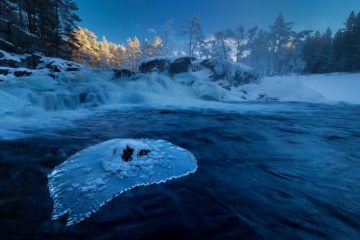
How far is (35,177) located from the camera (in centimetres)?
282

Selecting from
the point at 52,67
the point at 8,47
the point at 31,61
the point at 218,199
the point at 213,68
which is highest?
the point at 8,47

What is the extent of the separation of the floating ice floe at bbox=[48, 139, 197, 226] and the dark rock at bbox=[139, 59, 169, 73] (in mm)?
22429

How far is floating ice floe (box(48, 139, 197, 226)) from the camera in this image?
2242 millimetres

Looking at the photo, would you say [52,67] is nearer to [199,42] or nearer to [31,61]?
[31,61]

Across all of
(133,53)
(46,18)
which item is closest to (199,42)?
(133,53)

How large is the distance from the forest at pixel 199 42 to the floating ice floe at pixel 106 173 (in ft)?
88.0

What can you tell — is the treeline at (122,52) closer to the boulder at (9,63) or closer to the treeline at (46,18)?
the treeline at (46,18)

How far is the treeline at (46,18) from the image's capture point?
23578mm

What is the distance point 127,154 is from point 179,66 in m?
22.6

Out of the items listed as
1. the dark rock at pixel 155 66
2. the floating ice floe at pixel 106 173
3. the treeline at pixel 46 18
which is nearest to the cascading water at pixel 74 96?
the floating ice floe at pixel 106 173

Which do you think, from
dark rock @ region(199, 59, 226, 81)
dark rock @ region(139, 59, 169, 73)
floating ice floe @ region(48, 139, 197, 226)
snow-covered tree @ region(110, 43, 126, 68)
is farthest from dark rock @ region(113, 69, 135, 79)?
snow-covered tree @ region(110, 43, 126, 68)

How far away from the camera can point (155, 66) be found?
25969 millimetres

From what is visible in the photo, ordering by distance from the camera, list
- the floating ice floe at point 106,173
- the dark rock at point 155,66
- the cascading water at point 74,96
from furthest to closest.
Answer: the dark rock at point 155,66
the cascading water at point 74,96
the floating ice floe at point 106,173

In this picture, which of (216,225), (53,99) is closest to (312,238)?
(216,225)
